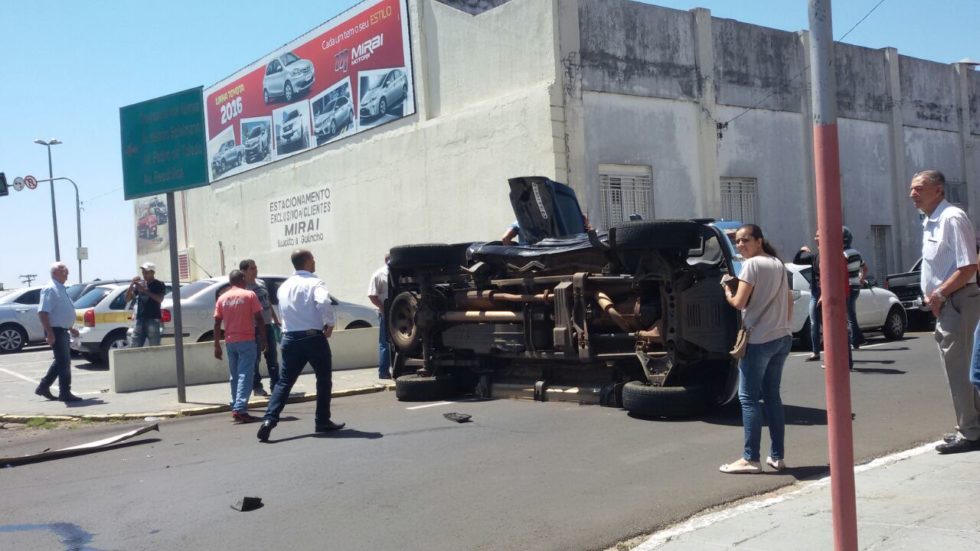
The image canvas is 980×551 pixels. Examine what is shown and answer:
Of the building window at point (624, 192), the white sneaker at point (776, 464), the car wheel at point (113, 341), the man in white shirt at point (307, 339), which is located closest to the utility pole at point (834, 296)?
the white sneaker at point (776, 464)

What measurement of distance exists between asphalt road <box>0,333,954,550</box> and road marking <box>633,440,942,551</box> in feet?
0.47

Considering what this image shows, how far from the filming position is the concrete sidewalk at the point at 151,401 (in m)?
10.8

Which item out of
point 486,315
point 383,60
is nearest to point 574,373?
point 486,315

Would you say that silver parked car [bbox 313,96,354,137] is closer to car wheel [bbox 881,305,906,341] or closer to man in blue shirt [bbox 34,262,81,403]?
man in blue shirt [bbox 34,262,81,403]

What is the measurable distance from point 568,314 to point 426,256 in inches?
86.3

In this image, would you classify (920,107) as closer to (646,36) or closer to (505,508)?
(646,36)

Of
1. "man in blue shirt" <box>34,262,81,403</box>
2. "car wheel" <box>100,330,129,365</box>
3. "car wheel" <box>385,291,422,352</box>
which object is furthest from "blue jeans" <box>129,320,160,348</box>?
"car wheel" <box>385,291,422,352</box>

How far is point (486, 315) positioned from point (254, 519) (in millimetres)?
4484

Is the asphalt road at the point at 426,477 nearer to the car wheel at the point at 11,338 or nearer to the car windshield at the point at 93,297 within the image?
the car windshield at the point at 93,297

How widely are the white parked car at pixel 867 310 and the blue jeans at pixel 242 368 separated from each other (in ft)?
29.1

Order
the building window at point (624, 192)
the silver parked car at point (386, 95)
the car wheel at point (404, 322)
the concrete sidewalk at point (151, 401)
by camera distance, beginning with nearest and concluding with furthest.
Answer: the car wheel at point (404, 322) → the concrete sidewalk at point (151, 401) → the building window at point (624, 192) → the silver parked car at point (386, 95)

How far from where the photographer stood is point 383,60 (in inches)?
965

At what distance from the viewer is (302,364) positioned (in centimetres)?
870

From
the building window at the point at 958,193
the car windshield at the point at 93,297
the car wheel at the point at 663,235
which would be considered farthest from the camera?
the building window at the point at 958,193
